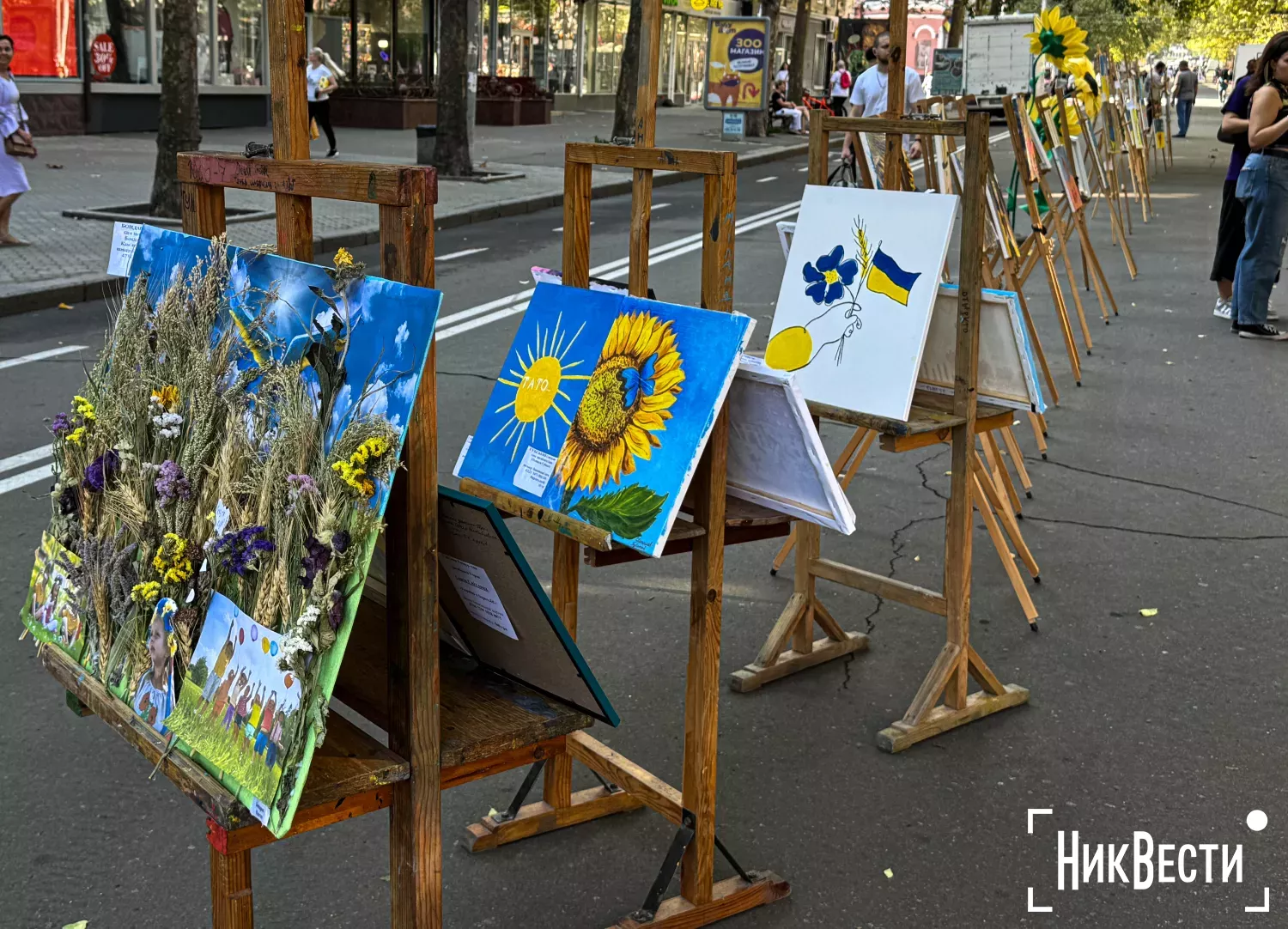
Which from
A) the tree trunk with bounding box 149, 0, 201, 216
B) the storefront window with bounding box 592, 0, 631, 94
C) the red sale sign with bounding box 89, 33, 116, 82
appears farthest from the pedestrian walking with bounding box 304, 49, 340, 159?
the storefront window with bounding box 592, 0, 631, 94

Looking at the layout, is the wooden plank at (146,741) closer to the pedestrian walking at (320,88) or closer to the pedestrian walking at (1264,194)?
the pedestrian walking at (1264,194)

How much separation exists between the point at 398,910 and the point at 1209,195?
2202 centimetres

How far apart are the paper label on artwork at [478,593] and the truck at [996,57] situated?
16575 millimetres

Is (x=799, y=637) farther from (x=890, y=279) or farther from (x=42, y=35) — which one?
(x=42, y=35)

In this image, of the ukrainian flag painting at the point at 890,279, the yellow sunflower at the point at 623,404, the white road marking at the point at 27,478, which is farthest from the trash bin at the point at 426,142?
the yellow sunflower at the point at 623,404

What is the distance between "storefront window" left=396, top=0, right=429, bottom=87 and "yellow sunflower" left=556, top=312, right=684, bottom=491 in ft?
93.9

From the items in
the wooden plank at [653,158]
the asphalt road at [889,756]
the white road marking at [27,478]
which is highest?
the wooden plank at [653,158]

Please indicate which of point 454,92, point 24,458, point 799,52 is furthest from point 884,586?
point 799,52

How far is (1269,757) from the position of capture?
12.8ft

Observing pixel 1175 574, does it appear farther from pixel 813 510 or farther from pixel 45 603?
pixel 45 603

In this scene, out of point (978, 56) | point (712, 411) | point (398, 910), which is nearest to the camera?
point (398, 910)

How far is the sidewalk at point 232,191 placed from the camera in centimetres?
1074

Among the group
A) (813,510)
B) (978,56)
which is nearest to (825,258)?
(813,510)

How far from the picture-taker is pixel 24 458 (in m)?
6.24
